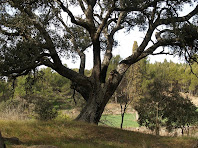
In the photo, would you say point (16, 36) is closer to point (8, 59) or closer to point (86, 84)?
point (8, 59)

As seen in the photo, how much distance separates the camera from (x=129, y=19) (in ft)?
42.1

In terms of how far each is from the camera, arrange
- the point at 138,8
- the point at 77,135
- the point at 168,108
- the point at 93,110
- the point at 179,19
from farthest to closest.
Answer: the point at 168,108 < the point at 179,19 < the point at 93,110 < the point at 138,8 < the point at 77,135

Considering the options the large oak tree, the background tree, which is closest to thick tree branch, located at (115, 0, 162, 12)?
the large oak tree

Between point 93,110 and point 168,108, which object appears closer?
point 93,110

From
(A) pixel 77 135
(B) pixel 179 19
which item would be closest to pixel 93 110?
(A) pixel 77 135

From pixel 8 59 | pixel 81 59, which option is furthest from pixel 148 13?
pixel 8 59

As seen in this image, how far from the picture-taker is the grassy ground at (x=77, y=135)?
279 inches

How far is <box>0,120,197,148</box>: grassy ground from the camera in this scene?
23.2ft

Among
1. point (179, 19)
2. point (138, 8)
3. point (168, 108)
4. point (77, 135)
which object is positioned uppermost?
point (138, 8)

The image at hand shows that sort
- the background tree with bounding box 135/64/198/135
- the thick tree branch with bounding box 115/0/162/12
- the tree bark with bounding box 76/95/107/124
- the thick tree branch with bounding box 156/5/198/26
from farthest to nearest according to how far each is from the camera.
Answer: the background tree with bounding box 135/64/198/135
the thick tree branch with bounding box 156/5/198/26
the tree bark with bounding box 76/95/107/124
the thick tree branch with bounding box 115/0/162/12

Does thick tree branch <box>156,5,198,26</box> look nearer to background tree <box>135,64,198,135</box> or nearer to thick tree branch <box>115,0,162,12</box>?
thick tree branch <box>115,0,162,12</box>

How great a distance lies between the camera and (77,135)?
26.2ft

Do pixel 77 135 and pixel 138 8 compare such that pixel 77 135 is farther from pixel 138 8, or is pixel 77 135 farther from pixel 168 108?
pixel 168 108

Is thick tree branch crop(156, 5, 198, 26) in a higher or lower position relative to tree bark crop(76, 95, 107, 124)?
higher
